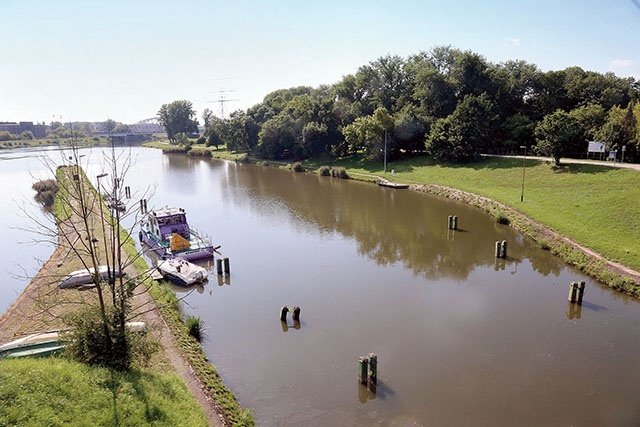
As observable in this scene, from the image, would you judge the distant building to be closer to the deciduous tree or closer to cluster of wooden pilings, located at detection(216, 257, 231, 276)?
the deciduous tree

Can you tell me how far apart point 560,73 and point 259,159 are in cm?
5033

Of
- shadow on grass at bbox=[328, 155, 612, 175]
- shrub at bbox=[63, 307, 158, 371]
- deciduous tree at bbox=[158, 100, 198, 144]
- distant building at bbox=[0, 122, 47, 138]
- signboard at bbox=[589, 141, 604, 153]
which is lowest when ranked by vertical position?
shrub at bbox=[63, 307, 158, 371]

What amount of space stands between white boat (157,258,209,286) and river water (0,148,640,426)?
2.41 feet

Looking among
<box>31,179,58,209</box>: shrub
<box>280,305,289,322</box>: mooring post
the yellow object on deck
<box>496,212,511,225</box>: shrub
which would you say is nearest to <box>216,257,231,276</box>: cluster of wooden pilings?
the yellow object on deck

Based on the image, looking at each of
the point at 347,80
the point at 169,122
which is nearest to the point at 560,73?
the point at 347,80

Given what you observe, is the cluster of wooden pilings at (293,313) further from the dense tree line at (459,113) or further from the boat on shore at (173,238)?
the dense tree line at (459,113)

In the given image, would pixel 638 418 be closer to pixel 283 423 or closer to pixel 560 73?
pixel 283 423

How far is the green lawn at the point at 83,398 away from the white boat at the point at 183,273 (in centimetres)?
1157

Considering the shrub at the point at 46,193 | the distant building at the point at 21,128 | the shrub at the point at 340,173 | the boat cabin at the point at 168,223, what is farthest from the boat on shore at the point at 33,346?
the distant building at the point at 21,128

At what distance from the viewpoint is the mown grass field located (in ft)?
82.6

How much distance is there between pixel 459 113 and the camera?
2090 inches

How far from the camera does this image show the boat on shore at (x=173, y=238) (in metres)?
26.1

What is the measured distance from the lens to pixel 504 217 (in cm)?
3238

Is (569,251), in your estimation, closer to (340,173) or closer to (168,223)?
(168,223)
